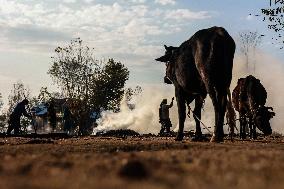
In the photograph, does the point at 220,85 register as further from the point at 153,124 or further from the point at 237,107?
the point at 153,124

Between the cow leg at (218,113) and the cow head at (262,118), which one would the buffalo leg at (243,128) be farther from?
the cow leg at (218,113)

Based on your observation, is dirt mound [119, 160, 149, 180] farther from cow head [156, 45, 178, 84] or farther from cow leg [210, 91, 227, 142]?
cow head [156, 45, 178, 84]

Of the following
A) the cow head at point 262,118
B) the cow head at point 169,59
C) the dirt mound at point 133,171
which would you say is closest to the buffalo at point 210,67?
the cow head at point 169,59

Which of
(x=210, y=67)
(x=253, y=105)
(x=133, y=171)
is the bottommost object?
(x=133, y=171)

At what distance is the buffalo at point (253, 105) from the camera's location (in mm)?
17141

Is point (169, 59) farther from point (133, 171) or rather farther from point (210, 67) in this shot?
point (133, 171)

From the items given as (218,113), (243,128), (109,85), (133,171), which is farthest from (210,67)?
(109,85)

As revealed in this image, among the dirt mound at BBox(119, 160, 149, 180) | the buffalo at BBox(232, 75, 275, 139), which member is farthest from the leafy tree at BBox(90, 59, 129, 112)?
the dirt mound at BBox(119, 160, 149, 180)

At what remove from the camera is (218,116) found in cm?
1130

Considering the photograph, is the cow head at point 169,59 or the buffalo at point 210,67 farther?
the cow head at point 169,59

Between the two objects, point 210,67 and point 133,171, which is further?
point 210,67

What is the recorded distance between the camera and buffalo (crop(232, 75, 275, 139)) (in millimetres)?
17141

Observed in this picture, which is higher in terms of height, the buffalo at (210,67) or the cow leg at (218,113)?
the buffalo at (210,67)

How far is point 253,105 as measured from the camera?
17438 mm
